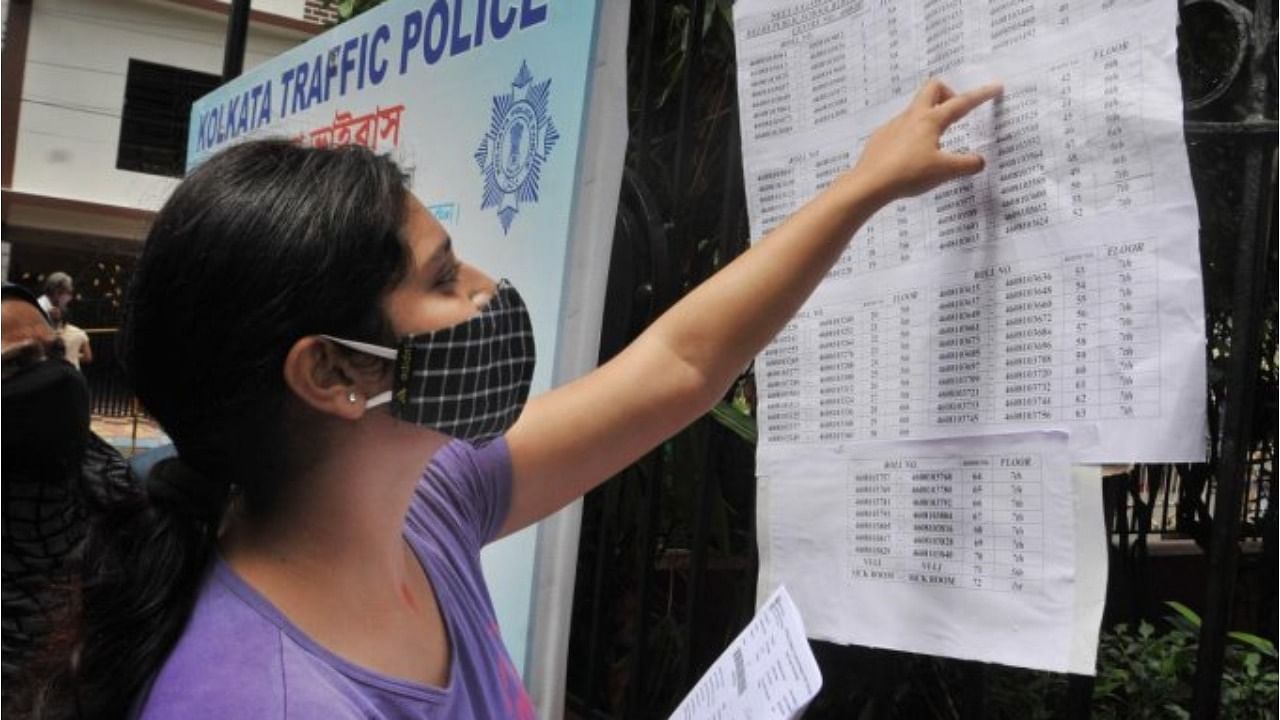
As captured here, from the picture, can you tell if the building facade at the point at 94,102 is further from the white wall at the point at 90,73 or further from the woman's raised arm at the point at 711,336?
the woman's raised arm at the point at 711,336

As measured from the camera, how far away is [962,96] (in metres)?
0.98

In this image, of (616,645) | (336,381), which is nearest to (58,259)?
(616,645)

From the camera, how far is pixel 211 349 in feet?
2.88

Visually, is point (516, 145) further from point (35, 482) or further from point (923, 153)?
point (35, 482)

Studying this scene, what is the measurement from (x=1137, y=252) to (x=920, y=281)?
0.21 m

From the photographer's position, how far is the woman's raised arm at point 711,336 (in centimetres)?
100

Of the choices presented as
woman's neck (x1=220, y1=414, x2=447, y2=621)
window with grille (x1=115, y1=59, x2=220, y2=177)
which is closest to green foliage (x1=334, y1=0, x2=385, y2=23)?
woman's neck (x1=220, y1=414, x2=447, y2=621)

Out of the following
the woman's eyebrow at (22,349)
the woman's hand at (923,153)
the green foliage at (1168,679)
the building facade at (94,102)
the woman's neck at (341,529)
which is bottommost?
the green foliage at (1168,679)

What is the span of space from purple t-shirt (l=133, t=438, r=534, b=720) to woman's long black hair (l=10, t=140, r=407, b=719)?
1.3 inches

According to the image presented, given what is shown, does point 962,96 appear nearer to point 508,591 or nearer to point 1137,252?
point 1137,252

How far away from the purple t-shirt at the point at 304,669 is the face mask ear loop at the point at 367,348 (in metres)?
0.20

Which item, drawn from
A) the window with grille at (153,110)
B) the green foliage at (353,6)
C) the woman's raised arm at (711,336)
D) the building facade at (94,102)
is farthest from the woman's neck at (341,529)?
the window with grille at (153,110)

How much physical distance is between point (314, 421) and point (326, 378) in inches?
2.0

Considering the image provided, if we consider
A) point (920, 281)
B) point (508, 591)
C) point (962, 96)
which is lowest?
point (508, 591)
